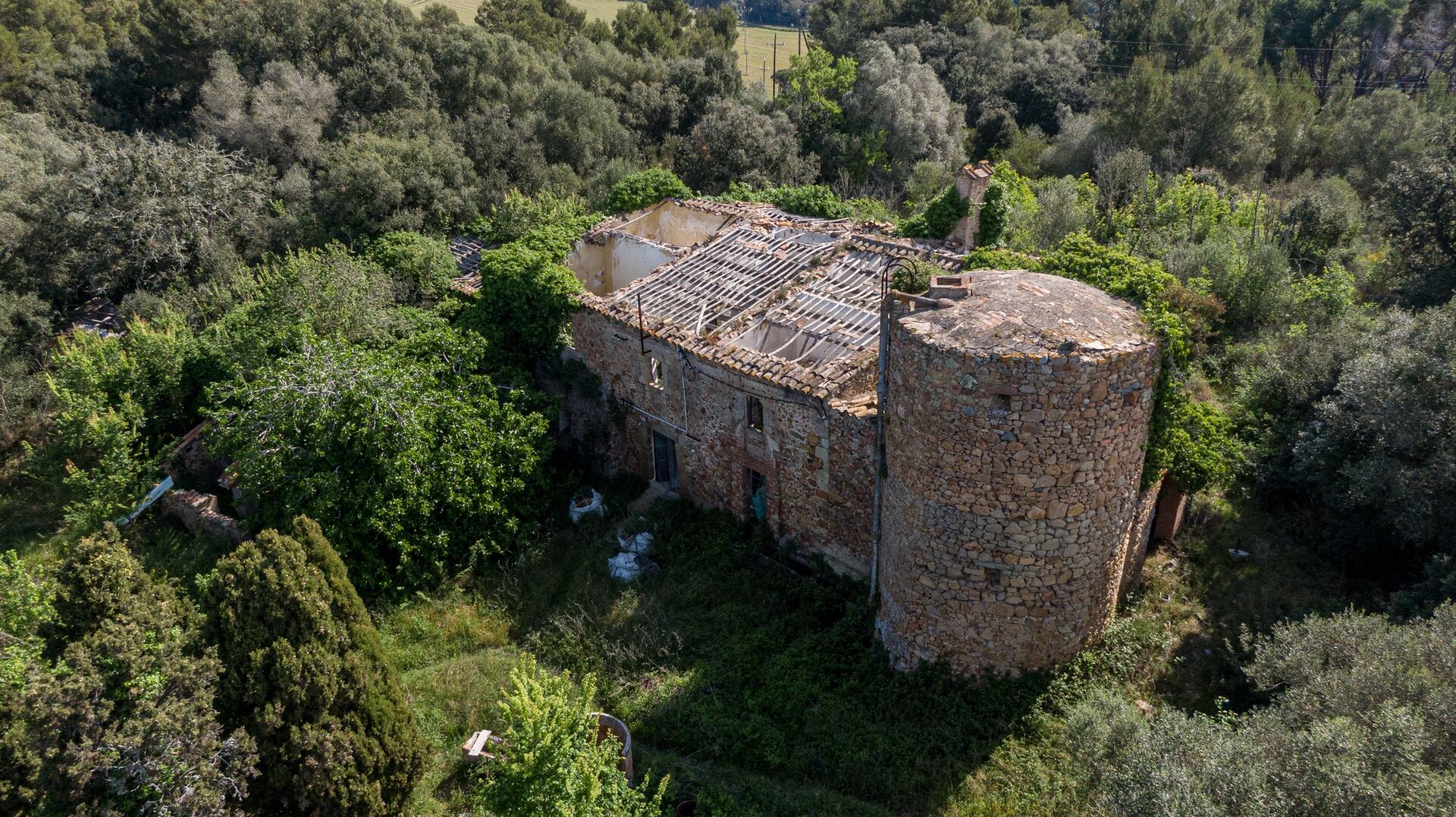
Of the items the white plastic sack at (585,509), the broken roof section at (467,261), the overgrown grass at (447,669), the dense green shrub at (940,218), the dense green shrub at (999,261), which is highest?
the dense green shrub at (999,261)

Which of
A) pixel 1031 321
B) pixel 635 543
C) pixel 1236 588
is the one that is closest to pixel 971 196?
pixel 1031 321

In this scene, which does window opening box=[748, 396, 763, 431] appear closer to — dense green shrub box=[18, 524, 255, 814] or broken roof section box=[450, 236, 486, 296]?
broken roof section box=[450, 236, 486, 296]

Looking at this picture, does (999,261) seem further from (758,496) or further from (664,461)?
(664,461)

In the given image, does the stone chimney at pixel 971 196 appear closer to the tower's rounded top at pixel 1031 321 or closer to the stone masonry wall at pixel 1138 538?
the tower's rounded top at pixel 1031 321

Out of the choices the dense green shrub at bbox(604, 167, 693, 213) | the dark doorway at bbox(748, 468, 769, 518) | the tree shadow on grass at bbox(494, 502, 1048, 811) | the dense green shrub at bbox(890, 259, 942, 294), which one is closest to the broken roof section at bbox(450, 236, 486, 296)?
the dense green shrub at bbox(604, 167, 693, 213)

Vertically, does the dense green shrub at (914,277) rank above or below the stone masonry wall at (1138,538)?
above

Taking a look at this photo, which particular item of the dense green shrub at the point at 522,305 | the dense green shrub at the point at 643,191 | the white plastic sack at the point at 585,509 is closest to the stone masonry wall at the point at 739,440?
the dense green shrub at the point at 522,305
